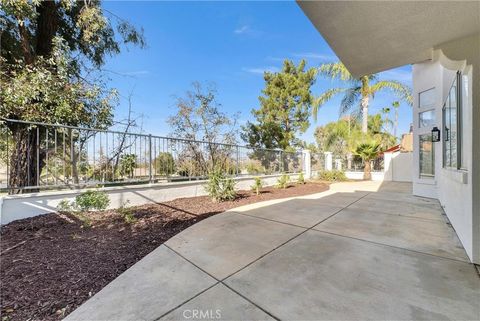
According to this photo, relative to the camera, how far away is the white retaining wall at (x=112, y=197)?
3.69 metres

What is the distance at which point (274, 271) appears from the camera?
2381mm

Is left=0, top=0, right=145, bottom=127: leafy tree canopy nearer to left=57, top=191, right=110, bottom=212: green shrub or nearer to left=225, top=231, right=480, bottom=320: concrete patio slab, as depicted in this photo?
left=57, top=191, right=110, bottom=212: green shrub

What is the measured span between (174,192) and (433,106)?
7810 millimetres

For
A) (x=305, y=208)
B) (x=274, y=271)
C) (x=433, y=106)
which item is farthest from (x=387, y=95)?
(x=274, y=271)

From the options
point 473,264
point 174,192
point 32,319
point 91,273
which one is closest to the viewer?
Answer: point 32,319

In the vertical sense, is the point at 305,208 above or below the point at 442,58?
below

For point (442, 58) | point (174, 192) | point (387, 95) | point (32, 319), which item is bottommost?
point (32, 319)

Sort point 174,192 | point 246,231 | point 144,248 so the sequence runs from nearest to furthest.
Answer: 1. point 144,248
2. point 246,231
3. point 174,192

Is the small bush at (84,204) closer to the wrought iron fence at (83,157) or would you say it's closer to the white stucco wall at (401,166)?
the wrought iron fence at (83,157)

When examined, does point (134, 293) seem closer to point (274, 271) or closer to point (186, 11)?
point (274, 271)

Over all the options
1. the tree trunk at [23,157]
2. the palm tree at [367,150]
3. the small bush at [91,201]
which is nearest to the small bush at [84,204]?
the small bush at [91,201]

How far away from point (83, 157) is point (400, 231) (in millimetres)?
6270

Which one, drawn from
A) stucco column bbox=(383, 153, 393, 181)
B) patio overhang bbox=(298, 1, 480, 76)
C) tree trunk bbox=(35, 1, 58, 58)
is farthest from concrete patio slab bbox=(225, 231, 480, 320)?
stucco column bbox=(383, 153, 393, 181)

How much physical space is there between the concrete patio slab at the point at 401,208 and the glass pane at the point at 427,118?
2.52m
